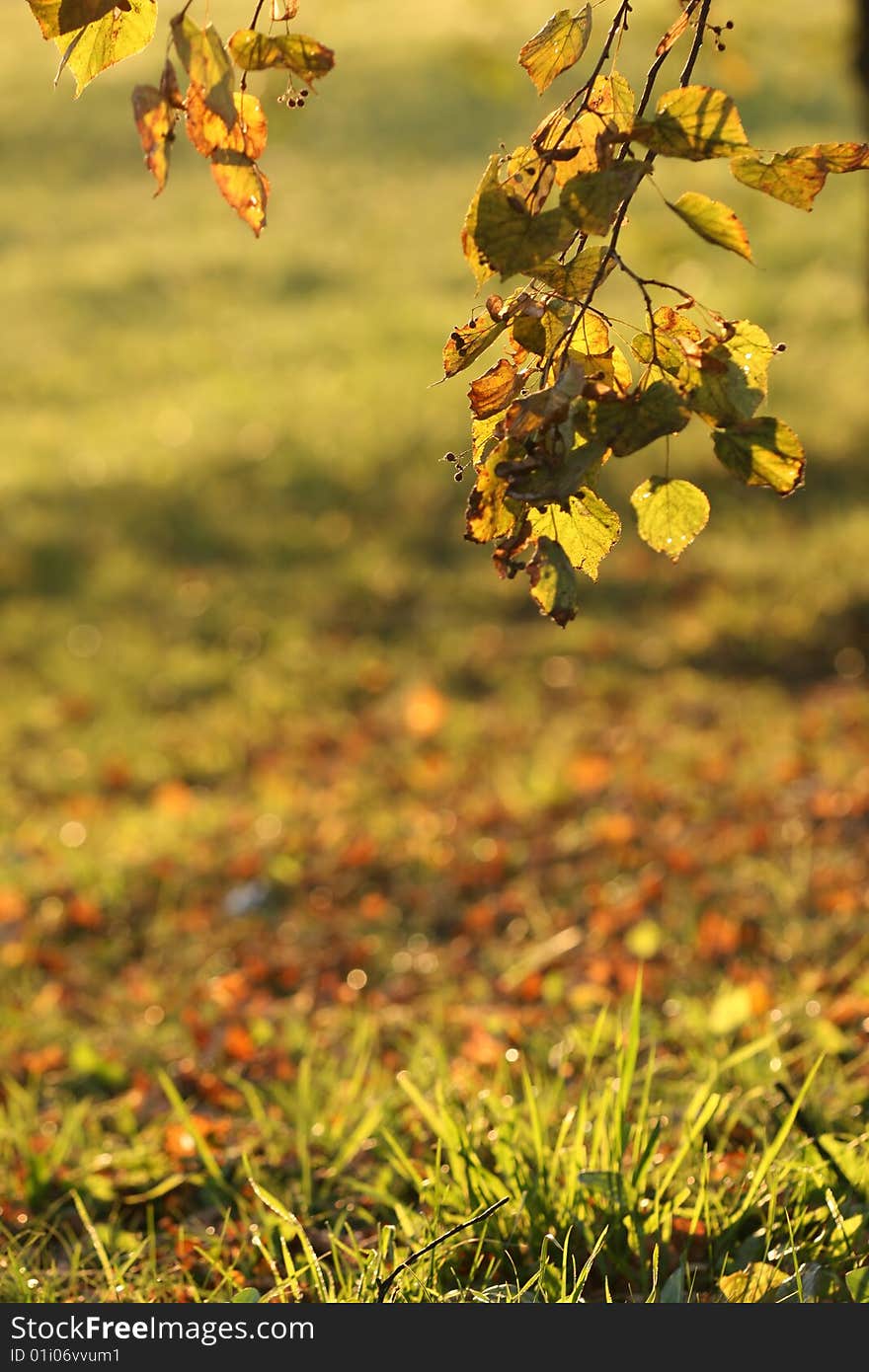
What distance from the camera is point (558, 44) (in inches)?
67.8

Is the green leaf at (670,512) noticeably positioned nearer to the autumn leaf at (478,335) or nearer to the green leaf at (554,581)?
the green leaf at (554,581)

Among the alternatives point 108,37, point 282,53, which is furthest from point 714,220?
point 108,37

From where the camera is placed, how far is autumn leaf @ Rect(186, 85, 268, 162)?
5.49 feet

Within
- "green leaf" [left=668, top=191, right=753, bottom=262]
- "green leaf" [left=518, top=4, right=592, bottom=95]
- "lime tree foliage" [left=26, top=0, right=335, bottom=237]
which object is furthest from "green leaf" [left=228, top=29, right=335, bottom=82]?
"green leaf" [left=668, top=191, right=753, bottom=262]

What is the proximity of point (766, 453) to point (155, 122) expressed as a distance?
80 centimetres

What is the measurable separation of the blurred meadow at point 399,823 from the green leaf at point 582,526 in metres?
1.09

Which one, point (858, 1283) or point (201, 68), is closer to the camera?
point (201, 68)

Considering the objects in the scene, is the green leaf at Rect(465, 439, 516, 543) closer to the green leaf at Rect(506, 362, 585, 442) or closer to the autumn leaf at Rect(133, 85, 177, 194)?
the green leaf at Rect(506, 362, 585, 442)

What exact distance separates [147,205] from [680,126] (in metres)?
18.9

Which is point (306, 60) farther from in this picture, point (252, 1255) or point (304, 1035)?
point (304, 1035)

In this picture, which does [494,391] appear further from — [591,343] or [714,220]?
[714,220]

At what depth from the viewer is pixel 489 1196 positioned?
2463 millimetres

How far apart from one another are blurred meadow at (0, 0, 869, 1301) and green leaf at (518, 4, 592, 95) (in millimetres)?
1657

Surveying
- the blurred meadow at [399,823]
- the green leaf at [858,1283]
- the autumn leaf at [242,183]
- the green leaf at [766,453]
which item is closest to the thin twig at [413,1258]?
the blurred meadow at [399,823]
